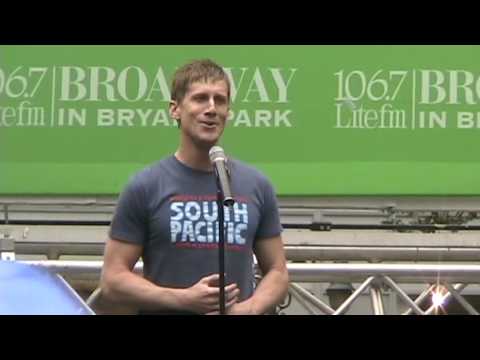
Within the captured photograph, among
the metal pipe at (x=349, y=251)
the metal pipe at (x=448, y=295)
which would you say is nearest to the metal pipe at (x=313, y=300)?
the metal pipe at (x=349, y=251)

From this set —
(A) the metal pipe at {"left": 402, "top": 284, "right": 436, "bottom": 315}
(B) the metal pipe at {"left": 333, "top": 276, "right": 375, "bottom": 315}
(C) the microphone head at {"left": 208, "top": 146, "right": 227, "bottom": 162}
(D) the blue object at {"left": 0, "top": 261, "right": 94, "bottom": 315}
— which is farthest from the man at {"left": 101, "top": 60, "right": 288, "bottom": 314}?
(A) the metal pipe at {"left": 402, "top": 284, "right": 436, "bottom": 315}

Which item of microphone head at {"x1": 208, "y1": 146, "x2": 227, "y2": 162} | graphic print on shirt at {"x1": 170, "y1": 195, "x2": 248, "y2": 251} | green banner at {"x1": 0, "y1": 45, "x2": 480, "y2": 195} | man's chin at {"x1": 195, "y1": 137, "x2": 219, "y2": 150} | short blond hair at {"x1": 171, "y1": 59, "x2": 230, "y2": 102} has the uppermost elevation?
green banner at {"x1": 0, "y1": 45, "x2": 480, "y2": 195}

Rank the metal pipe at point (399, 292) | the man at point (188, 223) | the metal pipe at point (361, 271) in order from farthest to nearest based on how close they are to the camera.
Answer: the metal pipe at point (399, 292) < the metal pipe at point (361, 271) < the man at point (188, 223)

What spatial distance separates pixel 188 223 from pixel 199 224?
0.10 feet

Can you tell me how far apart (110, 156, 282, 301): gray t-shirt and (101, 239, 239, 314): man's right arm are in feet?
0.14

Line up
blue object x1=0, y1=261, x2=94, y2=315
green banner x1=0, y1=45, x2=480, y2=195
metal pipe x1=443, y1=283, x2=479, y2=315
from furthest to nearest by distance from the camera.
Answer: green banner x1=0, y1=45, x2=480, y2=195, metal pipe x1=443, y1=283, x2=479, y2=315, blue object x1=0, y1=261, x2=94, y2=315

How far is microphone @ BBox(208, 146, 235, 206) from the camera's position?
7.75ft

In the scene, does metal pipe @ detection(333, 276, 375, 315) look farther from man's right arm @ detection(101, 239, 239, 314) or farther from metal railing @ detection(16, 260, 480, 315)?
man's right arm @ detection(101, 239, 239, 314)

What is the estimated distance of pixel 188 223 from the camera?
2.58 m

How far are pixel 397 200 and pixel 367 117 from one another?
437 millimetres

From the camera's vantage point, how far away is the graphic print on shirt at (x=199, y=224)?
2572 mm

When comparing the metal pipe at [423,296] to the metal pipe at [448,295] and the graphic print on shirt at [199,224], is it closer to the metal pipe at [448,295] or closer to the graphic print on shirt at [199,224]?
the metal pipe at [448,295]
